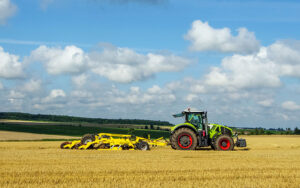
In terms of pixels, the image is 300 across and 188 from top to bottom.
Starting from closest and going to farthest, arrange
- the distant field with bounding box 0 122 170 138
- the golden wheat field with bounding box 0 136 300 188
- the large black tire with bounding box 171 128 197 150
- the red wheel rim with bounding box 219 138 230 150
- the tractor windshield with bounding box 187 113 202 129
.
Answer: the golden wheat field with bounding box 0 136 300 188 < the large black tire with bounding box 171 128 197 150 < the red wheel rim with bounding box 219 138 230 150 < the tractor windshield with bounding box 187 113 202 129 < the distant field with bounding box 0 122 170 138

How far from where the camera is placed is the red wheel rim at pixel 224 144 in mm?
20625

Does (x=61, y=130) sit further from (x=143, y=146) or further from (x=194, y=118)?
(x=194, y=118)

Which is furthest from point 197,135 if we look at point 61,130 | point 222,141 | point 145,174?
point 61,130

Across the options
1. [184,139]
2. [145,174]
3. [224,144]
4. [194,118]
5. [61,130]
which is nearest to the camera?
[145,174]

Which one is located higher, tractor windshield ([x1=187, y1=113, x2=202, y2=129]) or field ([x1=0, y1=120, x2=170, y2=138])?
tractor windshield ([x1=187, y1=113, x2=202, y2=129])

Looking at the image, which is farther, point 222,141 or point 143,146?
point 143,146

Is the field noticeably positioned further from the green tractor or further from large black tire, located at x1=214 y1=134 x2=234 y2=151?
large black tire, located at x1=214 y1=134 x2=234 y2=151

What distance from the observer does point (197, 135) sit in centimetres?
2080

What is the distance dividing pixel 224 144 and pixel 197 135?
5.07ft

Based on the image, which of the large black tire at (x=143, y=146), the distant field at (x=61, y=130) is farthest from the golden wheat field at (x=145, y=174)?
the distant field at (x=61, y=130)

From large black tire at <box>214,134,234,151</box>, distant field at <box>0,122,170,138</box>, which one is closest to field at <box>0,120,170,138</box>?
distant field at <box>0,122,170,138</box>

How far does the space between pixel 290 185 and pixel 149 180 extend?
3.72m

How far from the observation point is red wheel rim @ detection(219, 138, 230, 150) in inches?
812

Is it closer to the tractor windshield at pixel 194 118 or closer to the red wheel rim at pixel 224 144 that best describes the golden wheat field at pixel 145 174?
the red wheel rim at pixel 224 144
